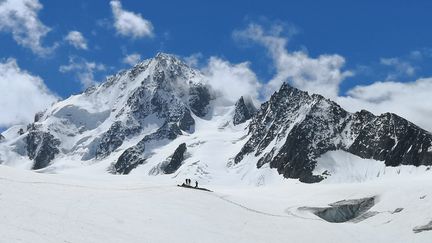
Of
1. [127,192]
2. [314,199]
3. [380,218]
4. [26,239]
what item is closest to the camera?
[26,239]

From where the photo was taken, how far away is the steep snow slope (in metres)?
55.3

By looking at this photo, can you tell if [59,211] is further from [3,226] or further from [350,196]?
[350,196]

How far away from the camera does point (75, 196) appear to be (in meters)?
69.2

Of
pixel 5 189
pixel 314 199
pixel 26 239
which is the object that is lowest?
pixel 26 239

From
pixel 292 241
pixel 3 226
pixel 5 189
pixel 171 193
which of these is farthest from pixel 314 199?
pixel 3 226

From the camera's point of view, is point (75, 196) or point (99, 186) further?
point (99, 186)

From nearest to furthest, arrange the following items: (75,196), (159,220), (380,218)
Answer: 1. (159,220)
2. (75,196)
3. (380,218)

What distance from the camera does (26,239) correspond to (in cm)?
4856

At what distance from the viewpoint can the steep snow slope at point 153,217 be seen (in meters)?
55.3

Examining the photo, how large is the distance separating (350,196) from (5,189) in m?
A: 64.6

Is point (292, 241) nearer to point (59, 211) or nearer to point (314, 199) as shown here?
point (59, 211)

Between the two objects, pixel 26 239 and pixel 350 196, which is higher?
pixel 350 196

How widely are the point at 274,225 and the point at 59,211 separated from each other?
2247 centimetres

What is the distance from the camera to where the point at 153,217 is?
215ft
